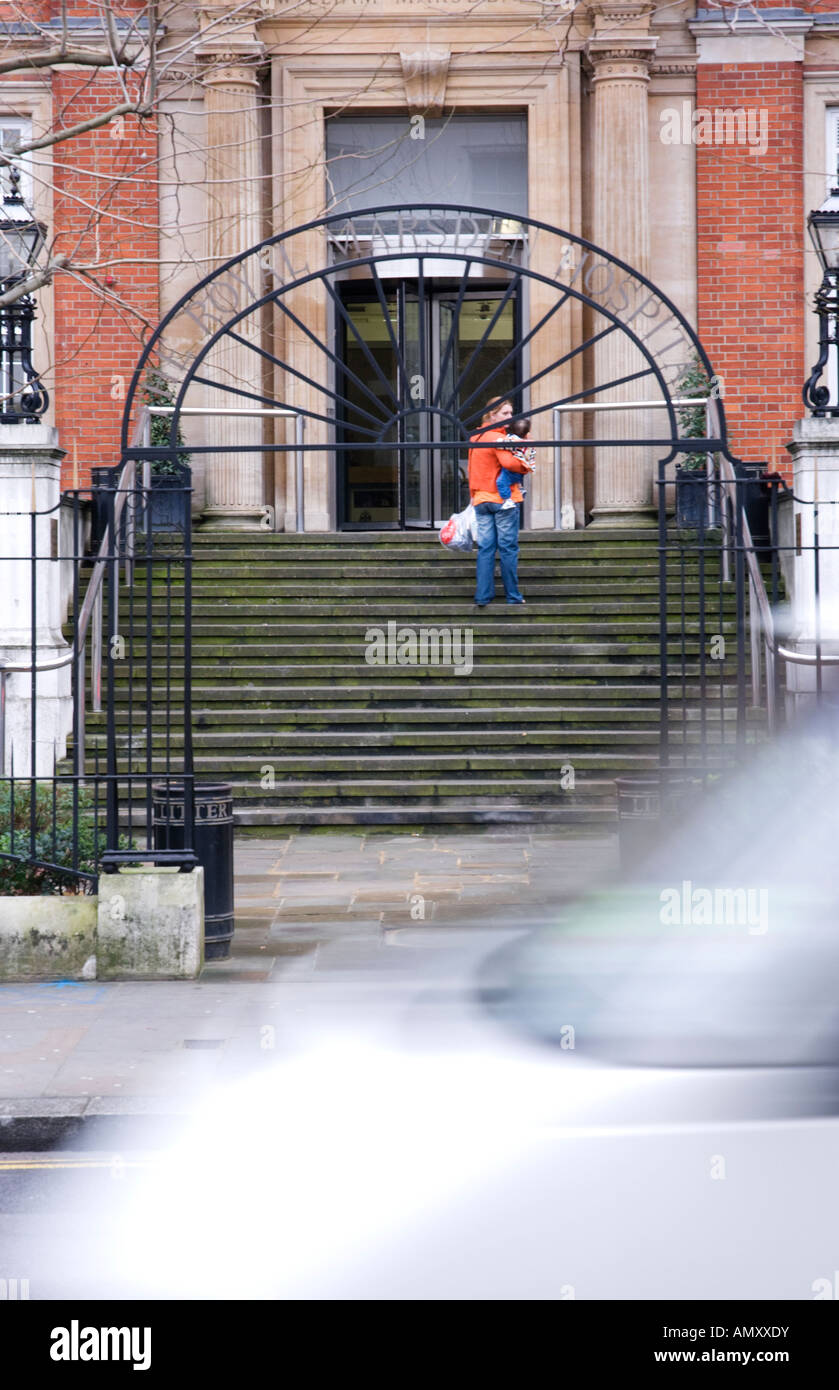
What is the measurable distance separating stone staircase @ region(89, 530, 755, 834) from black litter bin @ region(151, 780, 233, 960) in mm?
3400

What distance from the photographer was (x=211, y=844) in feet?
26.7

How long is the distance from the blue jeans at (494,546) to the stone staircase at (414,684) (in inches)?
6.7

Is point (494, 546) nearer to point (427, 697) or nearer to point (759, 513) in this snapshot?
point (427, 697)

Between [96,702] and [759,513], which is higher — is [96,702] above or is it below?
below

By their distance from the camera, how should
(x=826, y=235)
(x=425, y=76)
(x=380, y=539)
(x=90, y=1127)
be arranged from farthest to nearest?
(x=425, y=76) → (x=380, y=539) → (x=826, y=235) → (x=90, y=1127)

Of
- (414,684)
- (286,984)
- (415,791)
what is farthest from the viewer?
(414,684)

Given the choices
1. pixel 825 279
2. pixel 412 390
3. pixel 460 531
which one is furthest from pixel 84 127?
pixel 412 390

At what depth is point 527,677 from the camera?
43.2 ft

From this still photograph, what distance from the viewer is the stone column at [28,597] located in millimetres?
12211

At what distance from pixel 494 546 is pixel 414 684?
60.0 inches

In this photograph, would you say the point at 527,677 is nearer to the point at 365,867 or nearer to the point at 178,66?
the point at 365,867

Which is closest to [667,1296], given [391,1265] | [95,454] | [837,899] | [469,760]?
[391,1265]

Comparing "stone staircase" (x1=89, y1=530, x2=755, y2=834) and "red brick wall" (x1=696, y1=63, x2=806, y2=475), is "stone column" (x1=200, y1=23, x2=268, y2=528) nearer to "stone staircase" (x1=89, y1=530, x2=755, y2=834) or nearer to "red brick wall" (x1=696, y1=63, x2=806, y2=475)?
"stone staircase" (x1=89, y1=530, x2=755, y2=834)

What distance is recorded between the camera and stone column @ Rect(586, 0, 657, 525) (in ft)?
54.0
